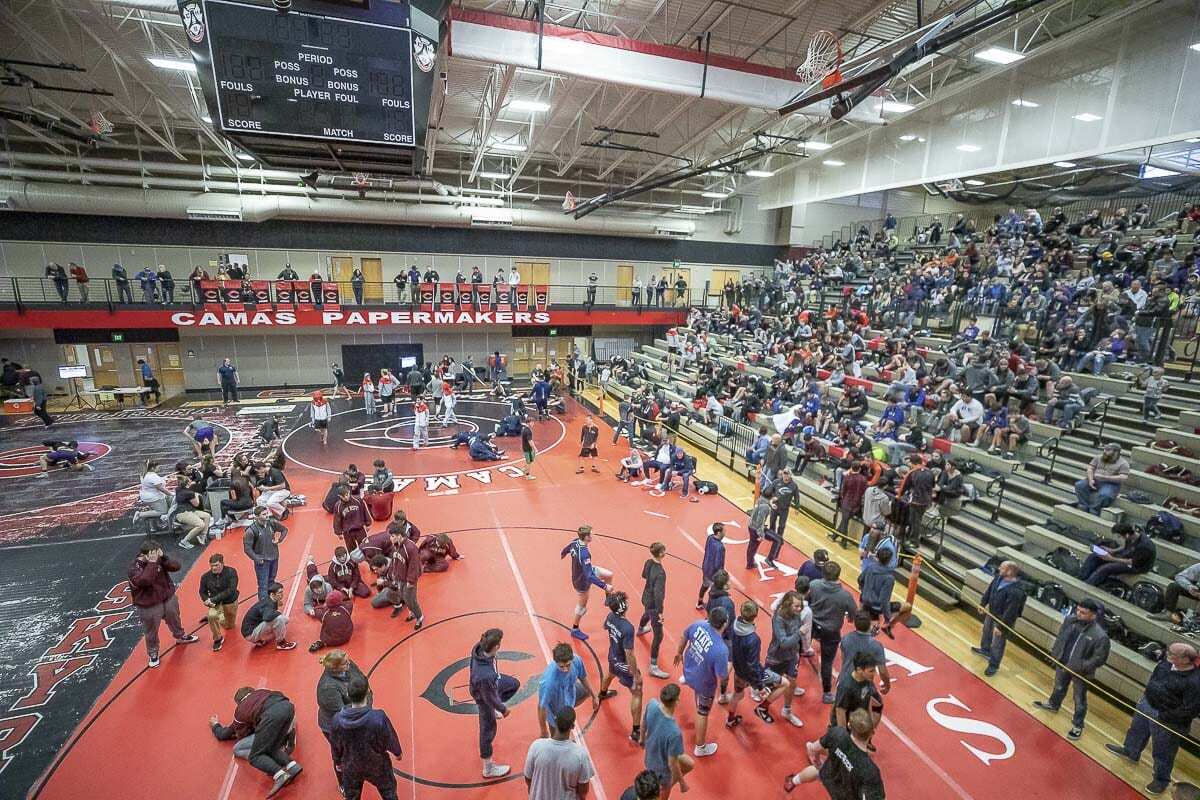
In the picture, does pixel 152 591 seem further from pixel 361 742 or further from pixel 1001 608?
pixel 1001 608

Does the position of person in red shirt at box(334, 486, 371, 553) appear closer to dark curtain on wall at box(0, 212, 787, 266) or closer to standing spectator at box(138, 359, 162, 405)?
standing spectator at box(138, 359, 162, 405)

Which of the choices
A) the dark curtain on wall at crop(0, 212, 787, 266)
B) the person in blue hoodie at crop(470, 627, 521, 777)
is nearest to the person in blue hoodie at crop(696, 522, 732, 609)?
the person in blue hoodie at crop(470, 627, 521, 777)

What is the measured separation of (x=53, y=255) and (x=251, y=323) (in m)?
9.09

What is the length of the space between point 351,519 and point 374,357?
2182cm

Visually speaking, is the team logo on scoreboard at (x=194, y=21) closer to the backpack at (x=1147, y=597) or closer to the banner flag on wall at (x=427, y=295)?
the backpack at (x=1147, y=597)

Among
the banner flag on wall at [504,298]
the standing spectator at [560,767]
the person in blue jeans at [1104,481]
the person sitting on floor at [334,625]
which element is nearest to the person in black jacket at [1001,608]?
the person in blue jeans at [1104,481]

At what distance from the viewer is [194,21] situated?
21.0ft

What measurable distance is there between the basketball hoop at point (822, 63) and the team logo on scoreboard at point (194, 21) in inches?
366

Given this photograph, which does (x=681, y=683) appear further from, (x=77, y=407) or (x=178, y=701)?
(x=77, y=407)

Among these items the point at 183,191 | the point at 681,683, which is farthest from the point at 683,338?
the point at 183,191

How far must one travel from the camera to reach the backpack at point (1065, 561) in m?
8.90

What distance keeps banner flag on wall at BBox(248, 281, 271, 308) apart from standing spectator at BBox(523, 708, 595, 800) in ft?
84.5

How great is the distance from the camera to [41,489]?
14.0 meters

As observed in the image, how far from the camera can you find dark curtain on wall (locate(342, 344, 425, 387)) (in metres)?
29.0
